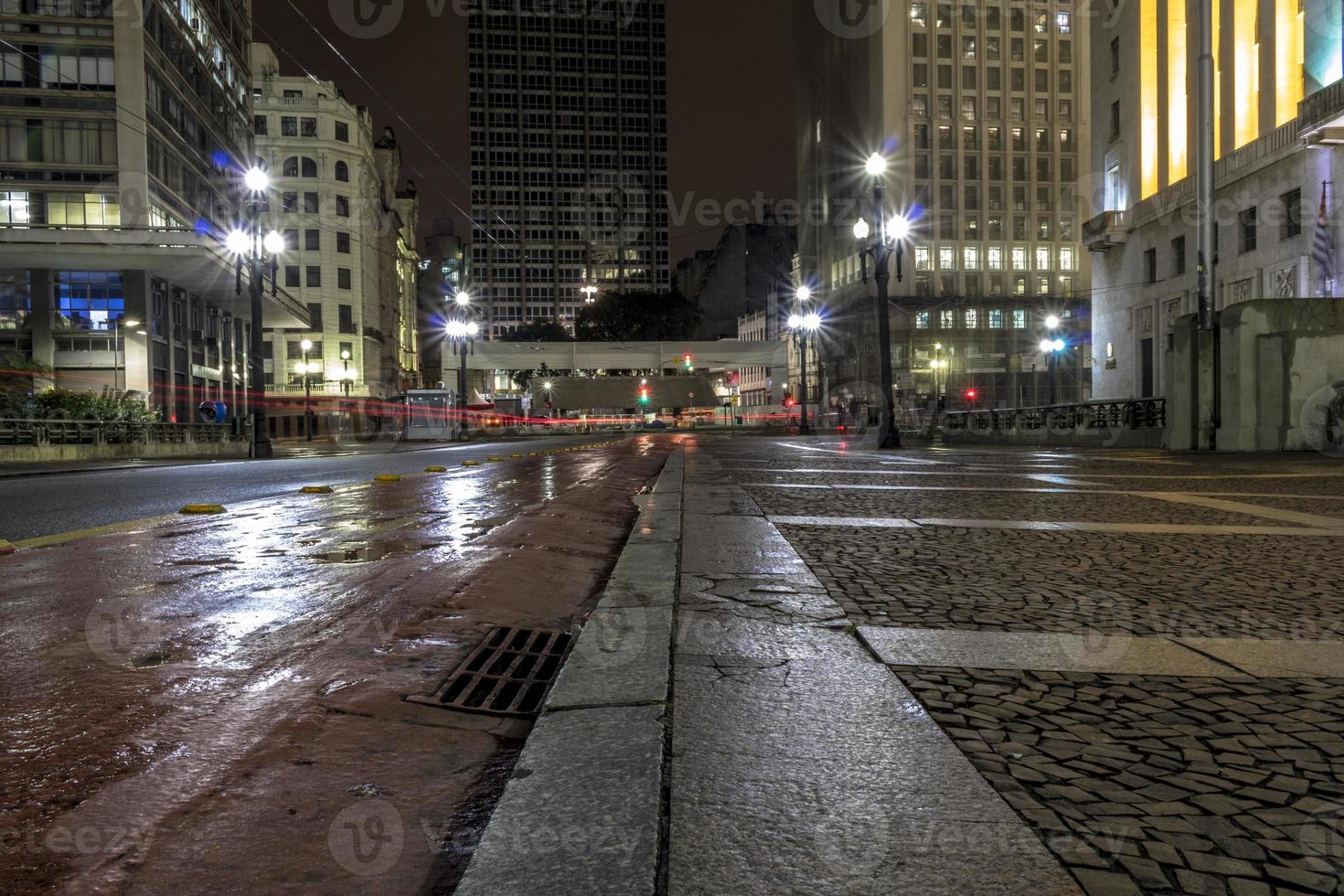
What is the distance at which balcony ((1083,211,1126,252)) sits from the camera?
4125cm

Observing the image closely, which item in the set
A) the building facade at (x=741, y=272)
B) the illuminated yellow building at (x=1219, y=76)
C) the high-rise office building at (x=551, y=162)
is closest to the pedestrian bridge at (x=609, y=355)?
the illuminated yellow building at (x=1219, y=76)

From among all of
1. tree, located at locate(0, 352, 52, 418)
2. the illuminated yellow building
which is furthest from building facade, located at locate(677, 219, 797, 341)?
tree, located at locate(0, 352, 52, 418)

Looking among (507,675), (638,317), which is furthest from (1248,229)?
(638,317)

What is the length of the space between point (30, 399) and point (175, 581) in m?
23.1

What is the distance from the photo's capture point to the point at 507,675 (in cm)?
300

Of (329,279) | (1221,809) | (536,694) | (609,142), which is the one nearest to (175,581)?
(536,694)

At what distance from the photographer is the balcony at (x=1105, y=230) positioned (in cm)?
4125

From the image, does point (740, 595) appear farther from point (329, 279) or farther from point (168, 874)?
point (329, 279)

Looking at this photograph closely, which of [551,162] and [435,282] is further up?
[551,162]

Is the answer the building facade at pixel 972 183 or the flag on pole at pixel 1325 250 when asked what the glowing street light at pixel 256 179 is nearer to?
the flag on pole at pixel 1325 250

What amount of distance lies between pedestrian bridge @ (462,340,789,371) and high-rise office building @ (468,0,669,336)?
96.9m

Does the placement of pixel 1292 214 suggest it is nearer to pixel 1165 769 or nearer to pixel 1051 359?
pixel 1165 769

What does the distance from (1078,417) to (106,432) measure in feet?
93.1

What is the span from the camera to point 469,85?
160 metres
